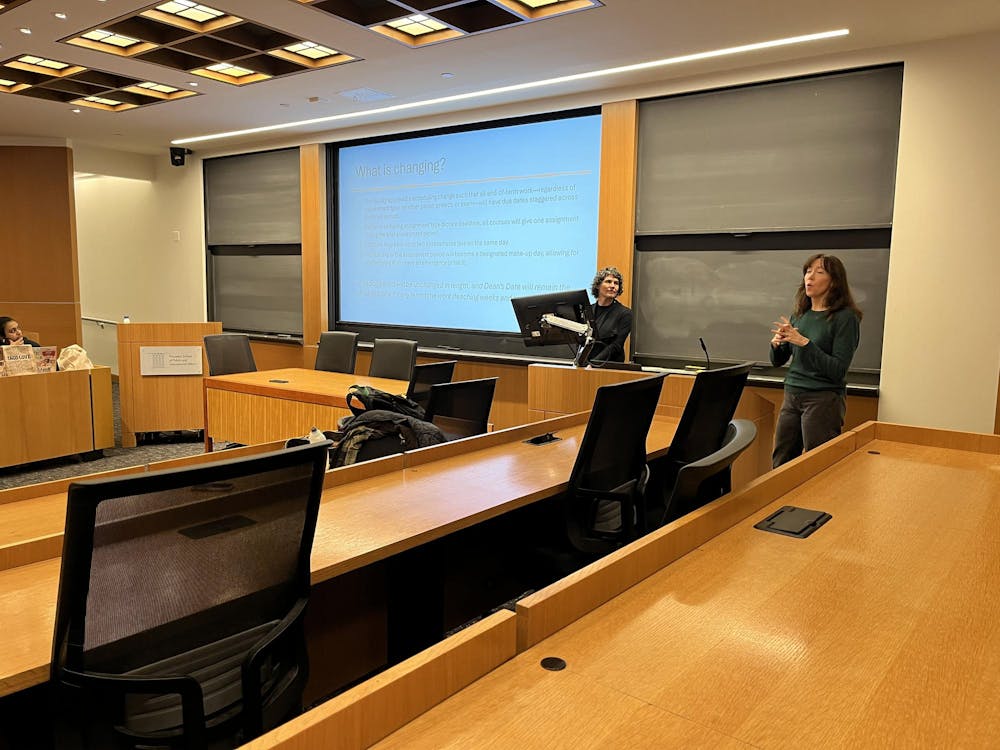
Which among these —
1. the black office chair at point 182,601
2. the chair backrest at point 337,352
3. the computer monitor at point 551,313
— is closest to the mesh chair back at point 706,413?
the computer monitor at point 551,313

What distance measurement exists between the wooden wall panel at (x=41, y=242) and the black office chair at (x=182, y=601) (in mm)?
8940

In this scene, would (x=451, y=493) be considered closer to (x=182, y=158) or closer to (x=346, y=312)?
(x=346, y=312)

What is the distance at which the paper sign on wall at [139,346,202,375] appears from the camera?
6562mm

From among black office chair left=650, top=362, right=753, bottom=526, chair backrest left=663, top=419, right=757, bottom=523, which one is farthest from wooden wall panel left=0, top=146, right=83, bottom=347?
chair backrest left=663, top=419, right=757, bottom=523

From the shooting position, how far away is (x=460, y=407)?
131 inches

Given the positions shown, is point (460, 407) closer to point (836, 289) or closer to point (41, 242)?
point (836, 289)

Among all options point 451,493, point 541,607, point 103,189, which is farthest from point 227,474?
point 103,189

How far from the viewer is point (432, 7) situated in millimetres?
4344

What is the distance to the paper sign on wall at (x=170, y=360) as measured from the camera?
6562 mm

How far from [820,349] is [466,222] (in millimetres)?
4096

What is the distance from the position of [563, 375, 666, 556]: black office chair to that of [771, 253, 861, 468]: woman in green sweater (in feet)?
4.27

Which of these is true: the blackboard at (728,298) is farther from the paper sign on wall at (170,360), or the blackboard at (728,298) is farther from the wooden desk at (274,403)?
the paper sign on wall at (170,360)

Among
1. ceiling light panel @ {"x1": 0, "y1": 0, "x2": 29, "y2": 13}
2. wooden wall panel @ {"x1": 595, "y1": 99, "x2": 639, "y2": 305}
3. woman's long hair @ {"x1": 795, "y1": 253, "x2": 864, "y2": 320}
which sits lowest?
woman's long hair @ {"x1": 795, "y1": 253, "x2": 864, "y2": 320}

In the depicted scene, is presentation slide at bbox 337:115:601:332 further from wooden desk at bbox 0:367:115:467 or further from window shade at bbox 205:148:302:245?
wooden desk at bbox 0:367:115:467
